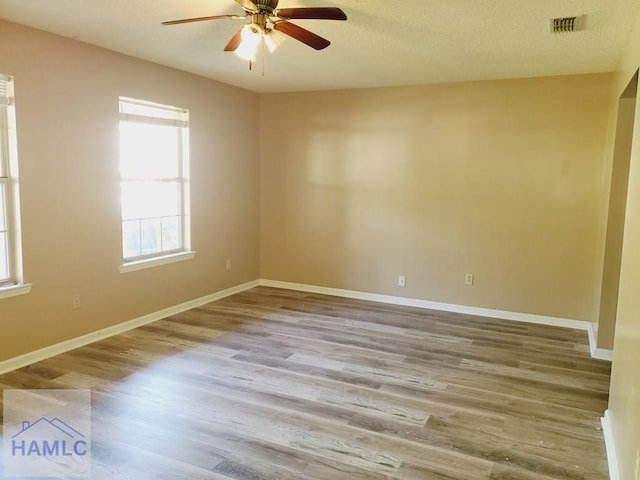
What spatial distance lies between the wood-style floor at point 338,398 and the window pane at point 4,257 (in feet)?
2.23

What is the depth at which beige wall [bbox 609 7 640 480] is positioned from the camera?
198 centimetres

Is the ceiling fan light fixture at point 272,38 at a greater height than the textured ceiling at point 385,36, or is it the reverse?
the textured ceiling at point 385,36

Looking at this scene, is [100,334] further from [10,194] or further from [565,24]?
[565,24]

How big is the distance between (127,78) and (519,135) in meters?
3.68

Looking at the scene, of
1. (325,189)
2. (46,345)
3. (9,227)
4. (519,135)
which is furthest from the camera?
(325,189)

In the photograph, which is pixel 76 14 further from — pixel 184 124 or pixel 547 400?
pixel 547 400

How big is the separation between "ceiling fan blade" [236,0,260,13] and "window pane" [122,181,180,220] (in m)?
2.34

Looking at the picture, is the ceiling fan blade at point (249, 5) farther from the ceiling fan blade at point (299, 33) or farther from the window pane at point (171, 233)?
the window pane at point (171, 233)

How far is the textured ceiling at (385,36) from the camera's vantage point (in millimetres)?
2832

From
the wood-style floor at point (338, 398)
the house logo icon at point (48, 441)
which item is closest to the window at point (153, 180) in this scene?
the wood-style floor at point (338, 398)

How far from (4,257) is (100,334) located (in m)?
1.00

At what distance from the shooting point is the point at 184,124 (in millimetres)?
4793

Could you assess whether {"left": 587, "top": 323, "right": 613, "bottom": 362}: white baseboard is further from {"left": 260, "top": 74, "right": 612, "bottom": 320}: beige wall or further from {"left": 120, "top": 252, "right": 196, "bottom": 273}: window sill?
{"left": 120, "top": 252, "right": 196, "bottom": 273}: window sill

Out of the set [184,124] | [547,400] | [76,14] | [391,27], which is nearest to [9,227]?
[76,14]
